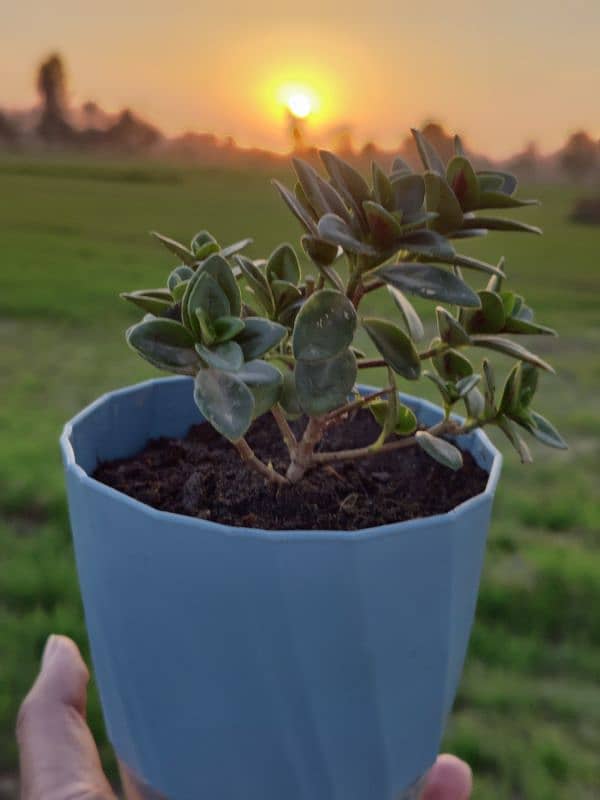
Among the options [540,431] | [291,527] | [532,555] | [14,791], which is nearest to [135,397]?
[291,527]

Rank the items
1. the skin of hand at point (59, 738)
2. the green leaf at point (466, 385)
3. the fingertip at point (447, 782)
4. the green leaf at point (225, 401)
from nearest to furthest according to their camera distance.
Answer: the green leaf at point (225, 401), the green leaf at point (466, 385), the skin of hand at point (59, 738), the fingertip at point (447, 782)

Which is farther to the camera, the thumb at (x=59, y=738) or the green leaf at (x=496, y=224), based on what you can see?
the thumb at (x=59, y=738)

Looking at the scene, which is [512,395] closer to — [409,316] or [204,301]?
[409,316]

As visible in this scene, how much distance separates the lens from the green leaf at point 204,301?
508 mm

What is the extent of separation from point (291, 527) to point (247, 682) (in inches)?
4.0

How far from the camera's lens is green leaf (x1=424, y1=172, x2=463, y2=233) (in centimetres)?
51

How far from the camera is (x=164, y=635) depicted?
1.74 feet

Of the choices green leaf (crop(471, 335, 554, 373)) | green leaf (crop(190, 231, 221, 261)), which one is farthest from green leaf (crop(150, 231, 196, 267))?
green leaf (crop(471, 335, 554, 373))

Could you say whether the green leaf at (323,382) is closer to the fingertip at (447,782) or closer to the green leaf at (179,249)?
the green leaf at (179,249)

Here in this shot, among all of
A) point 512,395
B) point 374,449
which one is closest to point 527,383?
point 512,395

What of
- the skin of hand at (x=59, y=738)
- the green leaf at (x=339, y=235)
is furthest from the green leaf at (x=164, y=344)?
the skin of hand at (x=59, y=738)

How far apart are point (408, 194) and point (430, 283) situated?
60 mm

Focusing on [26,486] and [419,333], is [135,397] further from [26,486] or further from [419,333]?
[26,486]

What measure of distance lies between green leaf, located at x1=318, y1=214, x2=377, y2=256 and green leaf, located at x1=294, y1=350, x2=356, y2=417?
0.06 meters
